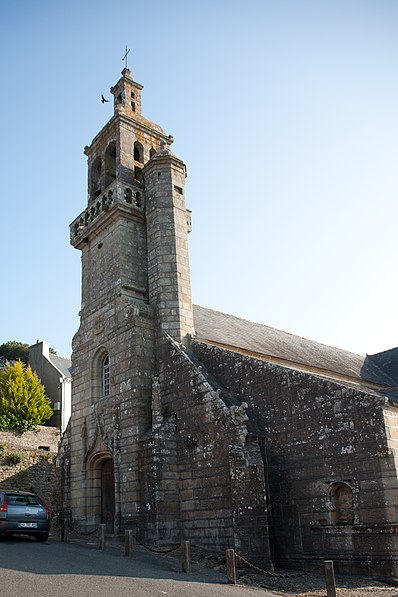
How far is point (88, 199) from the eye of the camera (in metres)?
19.7

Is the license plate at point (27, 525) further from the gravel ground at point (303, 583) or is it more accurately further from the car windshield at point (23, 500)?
the gravel ground at point (303, 583)

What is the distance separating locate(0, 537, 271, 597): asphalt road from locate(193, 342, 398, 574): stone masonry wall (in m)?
2.46

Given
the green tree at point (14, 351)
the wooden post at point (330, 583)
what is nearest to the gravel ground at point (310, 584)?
the wooden post at point (330, 583)

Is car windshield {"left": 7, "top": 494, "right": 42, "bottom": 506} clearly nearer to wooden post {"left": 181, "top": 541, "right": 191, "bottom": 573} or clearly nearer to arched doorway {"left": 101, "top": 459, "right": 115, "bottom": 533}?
arched doorway {"left": 101, "top": 459, "right": 115, "bottom": 533}

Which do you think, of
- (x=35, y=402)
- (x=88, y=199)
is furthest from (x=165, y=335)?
(x=35, y=402)

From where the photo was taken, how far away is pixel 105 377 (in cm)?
1691

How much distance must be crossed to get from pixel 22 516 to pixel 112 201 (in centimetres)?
971

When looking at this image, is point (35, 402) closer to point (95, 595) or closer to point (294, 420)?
point (294, 420)

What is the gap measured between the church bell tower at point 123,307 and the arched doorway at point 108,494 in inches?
1.1

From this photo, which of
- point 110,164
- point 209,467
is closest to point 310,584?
point 209,467

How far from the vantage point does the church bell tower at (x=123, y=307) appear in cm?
1493

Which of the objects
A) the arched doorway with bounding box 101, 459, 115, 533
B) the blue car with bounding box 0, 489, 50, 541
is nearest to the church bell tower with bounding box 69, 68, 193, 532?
the arched doorway with bounding box 101, 459, 115, 533

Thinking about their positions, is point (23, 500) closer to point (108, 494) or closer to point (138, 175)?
point (108, 494)

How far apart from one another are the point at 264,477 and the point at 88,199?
1230 cm
